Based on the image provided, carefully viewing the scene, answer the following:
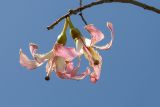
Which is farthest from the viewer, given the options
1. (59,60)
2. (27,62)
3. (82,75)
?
(27,62)

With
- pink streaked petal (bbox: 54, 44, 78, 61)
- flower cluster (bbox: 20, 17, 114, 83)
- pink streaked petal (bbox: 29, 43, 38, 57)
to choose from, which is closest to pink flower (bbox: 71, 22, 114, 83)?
flower cluster (bbox: 20, 17, 114, 83)

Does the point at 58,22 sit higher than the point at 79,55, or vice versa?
the point at 58,22

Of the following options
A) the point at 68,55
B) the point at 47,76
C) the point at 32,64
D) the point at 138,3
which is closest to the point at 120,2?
the point at 138,3

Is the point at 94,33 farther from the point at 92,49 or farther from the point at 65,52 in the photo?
the point at 65,52

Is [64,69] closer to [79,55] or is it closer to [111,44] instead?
[79,55]

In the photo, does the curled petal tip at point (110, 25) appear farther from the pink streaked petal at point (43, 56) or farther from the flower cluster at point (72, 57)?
the pink streaked petal at point (43, 56)

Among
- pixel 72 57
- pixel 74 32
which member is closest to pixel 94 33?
pixel 74 32
